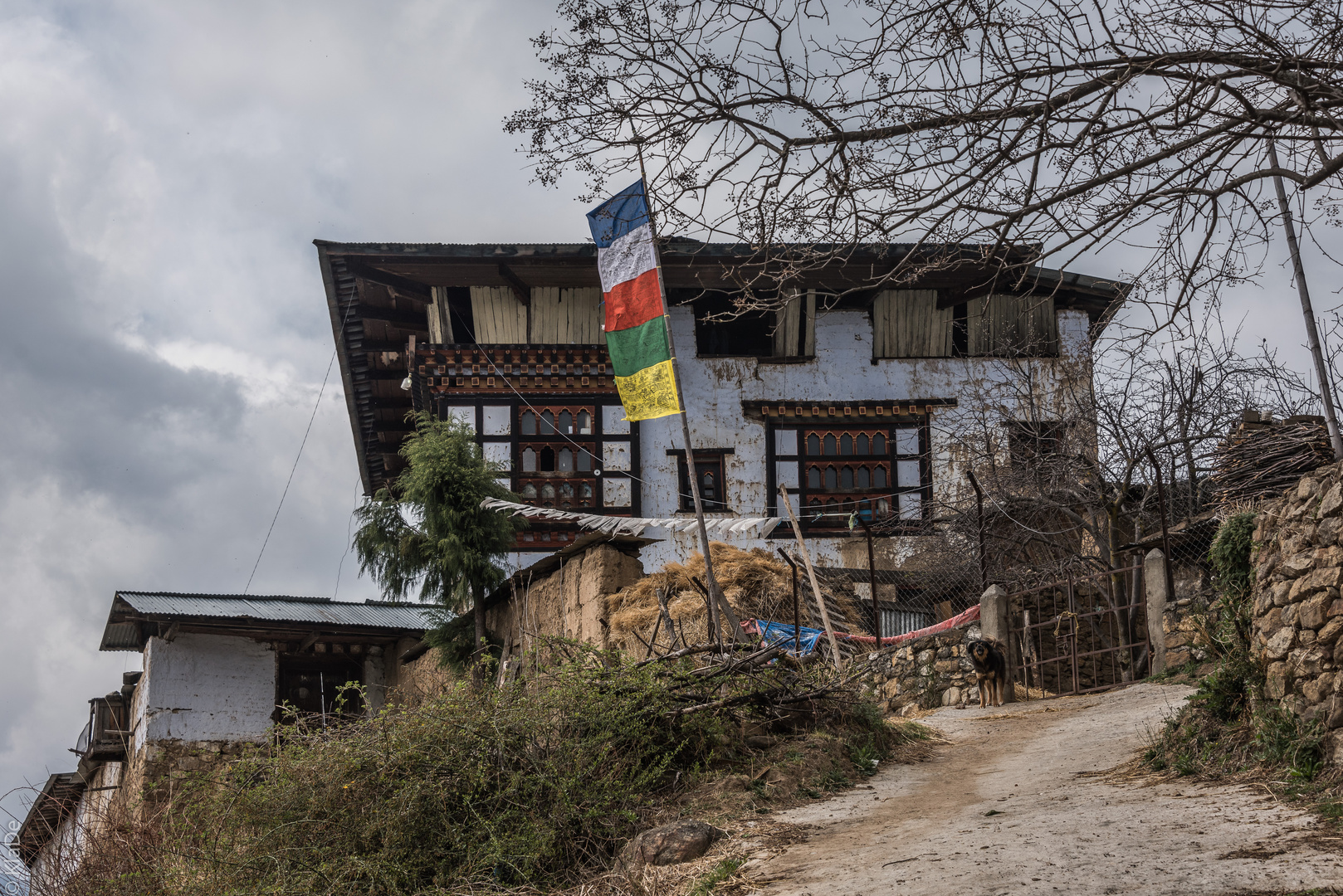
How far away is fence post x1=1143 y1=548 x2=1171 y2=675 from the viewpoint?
1346cm

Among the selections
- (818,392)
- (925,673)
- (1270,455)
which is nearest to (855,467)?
(818,392)

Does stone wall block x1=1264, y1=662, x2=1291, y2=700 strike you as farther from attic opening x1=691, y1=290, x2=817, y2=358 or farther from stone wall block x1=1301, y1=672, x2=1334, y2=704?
attic opening x1=691, y1=290, x2=817, y2=358

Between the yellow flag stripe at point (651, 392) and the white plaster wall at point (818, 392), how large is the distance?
31.2ft

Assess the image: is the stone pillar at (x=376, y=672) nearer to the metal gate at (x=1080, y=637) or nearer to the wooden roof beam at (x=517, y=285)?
the wooden roof beam at (x=517, y=285)

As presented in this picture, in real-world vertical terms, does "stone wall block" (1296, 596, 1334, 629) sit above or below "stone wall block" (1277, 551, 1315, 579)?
below

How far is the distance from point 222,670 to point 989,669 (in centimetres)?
1305

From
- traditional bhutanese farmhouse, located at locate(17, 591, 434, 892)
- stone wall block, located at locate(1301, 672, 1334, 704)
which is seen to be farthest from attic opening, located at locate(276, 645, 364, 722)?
stone wall block, located at locate(1301, 672, 1334, 704)

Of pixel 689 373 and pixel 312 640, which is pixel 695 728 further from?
pixel 689 373

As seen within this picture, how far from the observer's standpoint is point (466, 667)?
58.3ft

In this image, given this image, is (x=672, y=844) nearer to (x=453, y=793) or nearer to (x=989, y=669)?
(x=453, y=793)

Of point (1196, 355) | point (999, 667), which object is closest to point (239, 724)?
point (999, 667)

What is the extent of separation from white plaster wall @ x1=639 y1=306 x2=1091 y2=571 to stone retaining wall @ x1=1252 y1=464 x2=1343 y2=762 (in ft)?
51.9

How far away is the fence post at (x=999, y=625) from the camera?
14.7 meters

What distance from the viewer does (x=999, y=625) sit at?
14773 mm
